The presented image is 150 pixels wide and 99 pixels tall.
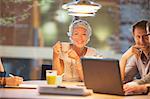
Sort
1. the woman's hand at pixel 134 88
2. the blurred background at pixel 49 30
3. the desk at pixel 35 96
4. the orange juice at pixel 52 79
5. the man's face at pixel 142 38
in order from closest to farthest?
the desk at pixel 35 96
the woman's hand at pixel 134 88
the orange juice at pixel 52 79
the man's face at pixel 142 38
the blurred background at pixel 49 30

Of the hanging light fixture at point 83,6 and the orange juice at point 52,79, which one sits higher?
the hanging light fixture at point 83,6

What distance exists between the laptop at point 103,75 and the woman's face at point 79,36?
938 mm

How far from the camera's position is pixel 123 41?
4055 millimetres

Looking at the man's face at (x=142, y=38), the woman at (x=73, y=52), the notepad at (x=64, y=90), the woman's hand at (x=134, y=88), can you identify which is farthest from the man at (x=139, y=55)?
the notepad at (x=64, y=90)

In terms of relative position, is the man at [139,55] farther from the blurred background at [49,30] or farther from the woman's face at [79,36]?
the blurred background at [49,30]

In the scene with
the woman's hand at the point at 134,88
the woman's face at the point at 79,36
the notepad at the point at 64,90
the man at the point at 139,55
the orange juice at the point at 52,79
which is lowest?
the woman's hand at the point at 134,88

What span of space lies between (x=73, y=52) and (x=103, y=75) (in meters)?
1.05

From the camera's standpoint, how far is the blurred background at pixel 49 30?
397cm

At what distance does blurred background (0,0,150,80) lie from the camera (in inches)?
156

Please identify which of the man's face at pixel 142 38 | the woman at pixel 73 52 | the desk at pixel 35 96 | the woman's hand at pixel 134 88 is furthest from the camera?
the woman at pixel 73 52

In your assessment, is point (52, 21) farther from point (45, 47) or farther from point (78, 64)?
point (78, 64)

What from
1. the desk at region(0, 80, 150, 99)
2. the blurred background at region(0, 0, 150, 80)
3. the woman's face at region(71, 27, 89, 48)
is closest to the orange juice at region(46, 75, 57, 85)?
the desk at region(0, 80, 150, 99)

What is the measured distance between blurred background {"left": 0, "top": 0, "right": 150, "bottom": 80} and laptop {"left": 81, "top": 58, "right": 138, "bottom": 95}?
1.99 metres

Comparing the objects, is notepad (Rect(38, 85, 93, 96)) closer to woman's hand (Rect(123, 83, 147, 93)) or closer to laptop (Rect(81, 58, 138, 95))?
laptop (Rect(81, 58, 138, 95))
